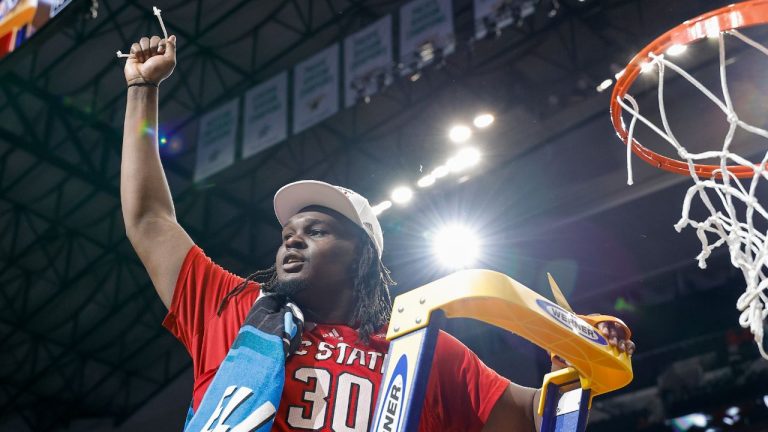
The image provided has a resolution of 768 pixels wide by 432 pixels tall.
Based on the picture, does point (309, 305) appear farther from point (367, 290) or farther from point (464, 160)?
point (464, 160)

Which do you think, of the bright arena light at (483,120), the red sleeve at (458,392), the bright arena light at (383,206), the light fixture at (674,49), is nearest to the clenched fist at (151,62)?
the red sleeve at (458,392)

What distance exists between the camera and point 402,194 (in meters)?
8.88

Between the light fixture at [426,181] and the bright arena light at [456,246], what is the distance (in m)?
0.54

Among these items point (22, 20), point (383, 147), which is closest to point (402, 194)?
point (383, 147)

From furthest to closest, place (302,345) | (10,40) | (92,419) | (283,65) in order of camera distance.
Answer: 1. (92,419)
2. (283,65)
3. (10,40)
4. (302,345)

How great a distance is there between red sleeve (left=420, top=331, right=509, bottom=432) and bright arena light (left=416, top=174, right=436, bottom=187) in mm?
6424

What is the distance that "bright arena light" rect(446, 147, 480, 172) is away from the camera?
845 cm

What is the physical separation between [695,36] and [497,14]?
4294 millimetres

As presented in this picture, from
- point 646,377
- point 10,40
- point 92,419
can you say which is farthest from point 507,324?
point 92,419

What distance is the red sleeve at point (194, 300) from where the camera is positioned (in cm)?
217

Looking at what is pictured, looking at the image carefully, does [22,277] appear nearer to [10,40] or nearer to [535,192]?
[10,40]

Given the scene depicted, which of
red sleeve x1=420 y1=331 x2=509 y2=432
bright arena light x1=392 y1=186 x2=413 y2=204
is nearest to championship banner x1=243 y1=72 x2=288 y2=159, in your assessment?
bright arena light x1=392 y1=186 x2=413 y2=204

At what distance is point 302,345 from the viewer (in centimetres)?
212

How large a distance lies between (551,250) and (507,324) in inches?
262
